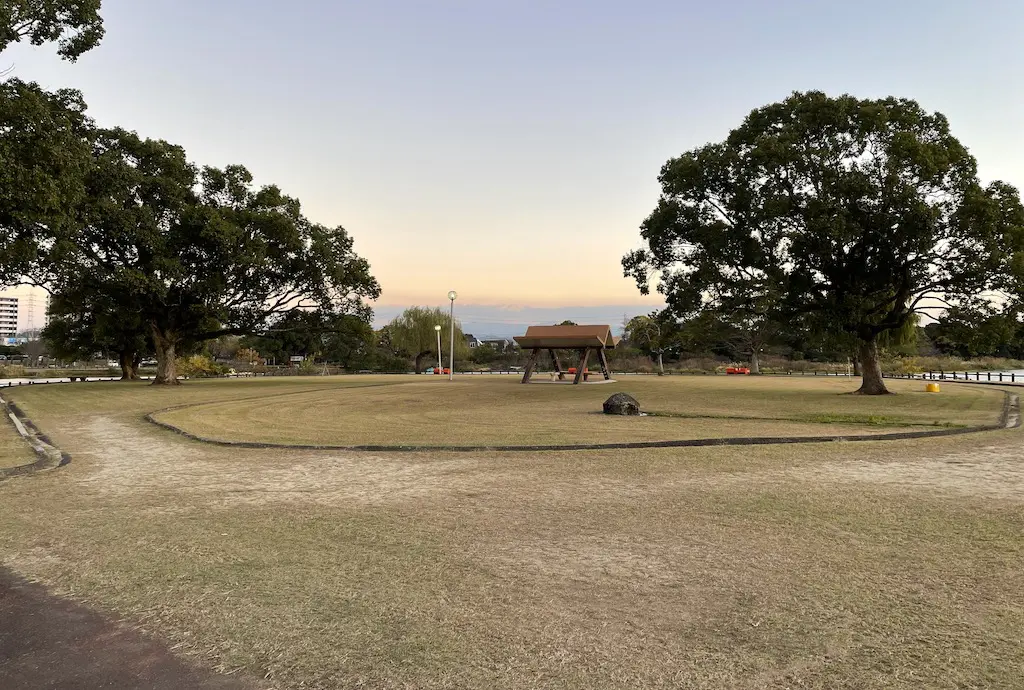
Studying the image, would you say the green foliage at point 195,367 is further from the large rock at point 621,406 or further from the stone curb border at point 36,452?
the large rock at point 621,406

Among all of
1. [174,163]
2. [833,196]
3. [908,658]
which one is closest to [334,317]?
[174,163]

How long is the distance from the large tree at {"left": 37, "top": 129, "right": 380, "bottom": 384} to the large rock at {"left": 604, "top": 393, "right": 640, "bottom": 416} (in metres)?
24.1

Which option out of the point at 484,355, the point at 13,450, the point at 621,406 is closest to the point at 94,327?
the point at 13,450

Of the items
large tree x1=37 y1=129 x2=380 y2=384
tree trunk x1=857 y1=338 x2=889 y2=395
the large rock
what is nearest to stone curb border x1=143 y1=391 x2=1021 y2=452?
the large rock

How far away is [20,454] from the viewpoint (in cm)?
1148

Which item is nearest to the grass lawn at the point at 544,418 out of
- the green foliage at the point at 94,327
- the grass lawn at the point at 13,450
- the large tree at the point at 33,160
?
the grass lawn at the point at 13,450

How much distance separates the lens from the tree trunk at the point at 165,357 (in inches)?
1487

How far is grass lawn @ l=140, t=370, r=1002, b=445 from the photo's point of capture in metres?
14.1

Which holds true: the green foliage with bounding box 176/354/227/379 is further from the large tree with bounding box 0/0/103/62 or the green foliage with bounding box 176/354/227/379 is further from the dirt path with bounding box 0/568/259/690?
the dirt path with bounding box 0/568/259/690

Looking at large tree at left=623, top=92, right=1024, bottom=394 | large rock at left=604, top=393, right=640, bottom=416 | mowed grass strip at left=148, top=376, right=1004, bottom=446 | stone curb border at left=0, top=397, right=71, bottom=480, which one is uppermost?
large tree at left=623, top=92, right=1024, bottom=394

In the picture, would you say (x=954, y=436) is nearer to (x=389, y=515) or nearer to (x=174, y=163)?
(x=389, y=515)

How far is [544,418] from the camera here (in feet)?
59.7

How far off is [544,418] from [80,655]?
14.8m

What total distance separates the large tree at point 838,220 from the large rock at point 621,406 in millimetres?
10712
